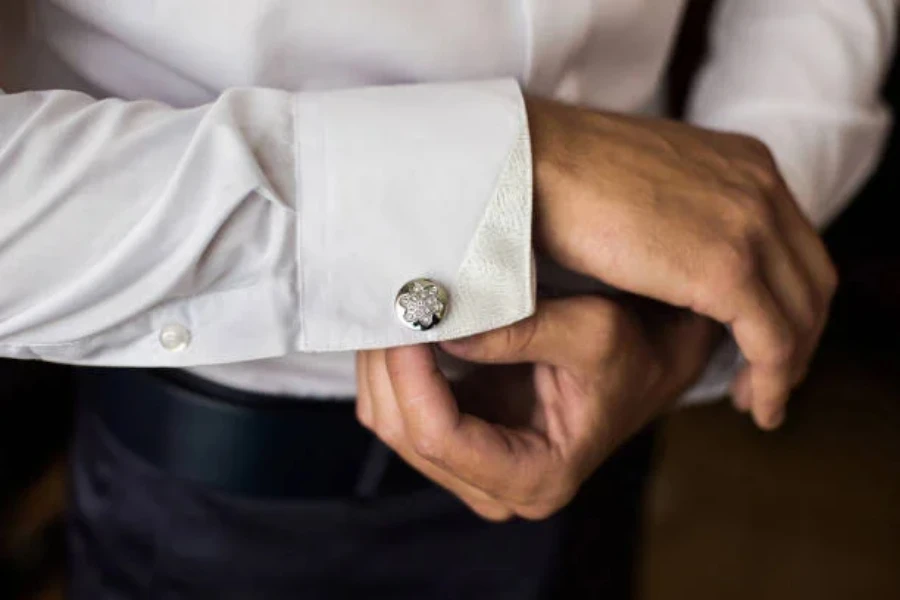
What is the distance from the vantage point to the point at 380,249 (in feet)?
1.53

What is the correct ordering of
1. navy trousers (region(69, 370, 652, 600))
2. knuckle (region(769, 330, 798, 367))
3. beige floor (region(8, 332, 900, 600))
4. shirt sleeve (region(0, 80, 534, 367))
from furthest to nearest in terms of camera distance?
beige floor (region(8, 332, 900, 600)), navy trousers (region(69, 370, 652, 600)), knuckle (region(769, 330, 798, 367)), shirt sleeve (region(0, 80, 534, 367))

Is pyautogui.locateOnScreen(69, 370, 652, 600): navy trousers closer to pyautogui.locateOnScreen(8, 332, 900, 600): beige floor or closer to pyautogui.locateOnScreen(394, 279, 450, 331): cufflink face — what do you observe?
pyautogui.locateOnScreen(394, 279, 450, 331): cufflink face

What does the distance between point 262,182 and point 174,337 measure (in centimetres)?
9

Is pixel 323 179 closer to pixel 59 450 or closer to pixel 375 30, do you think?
pixel 375 30

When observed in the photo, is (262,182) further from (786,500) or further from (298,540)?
(786,500)

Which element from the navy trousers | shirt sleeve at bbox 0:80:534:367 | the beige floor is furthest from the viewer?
the beige floor

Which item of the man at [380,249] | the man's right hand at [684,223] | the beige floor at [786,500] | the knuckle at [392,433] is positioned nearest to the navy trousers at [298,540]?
the man at [380,249]

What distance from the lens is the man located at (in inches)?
18.0

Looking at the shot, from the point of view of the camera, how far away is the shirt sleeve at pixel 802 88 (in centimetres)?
71

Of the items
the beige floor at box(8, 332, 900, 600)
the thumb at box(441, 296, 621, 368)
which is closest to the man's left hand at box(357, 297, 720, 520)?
the thumb at box(441, 296, 621, 368)

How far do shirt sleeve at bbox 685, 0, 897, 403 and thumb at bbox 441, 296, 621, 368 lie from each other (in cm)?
19

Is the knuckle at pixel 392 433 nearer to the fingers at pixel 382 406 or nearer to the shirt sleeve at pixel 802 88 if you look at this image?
the fingers at pixel 382 406

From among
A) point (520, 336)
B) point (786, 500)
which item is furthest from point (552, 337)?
point (786, 500)

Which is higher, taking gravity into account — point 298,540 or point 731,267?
point 731,267
